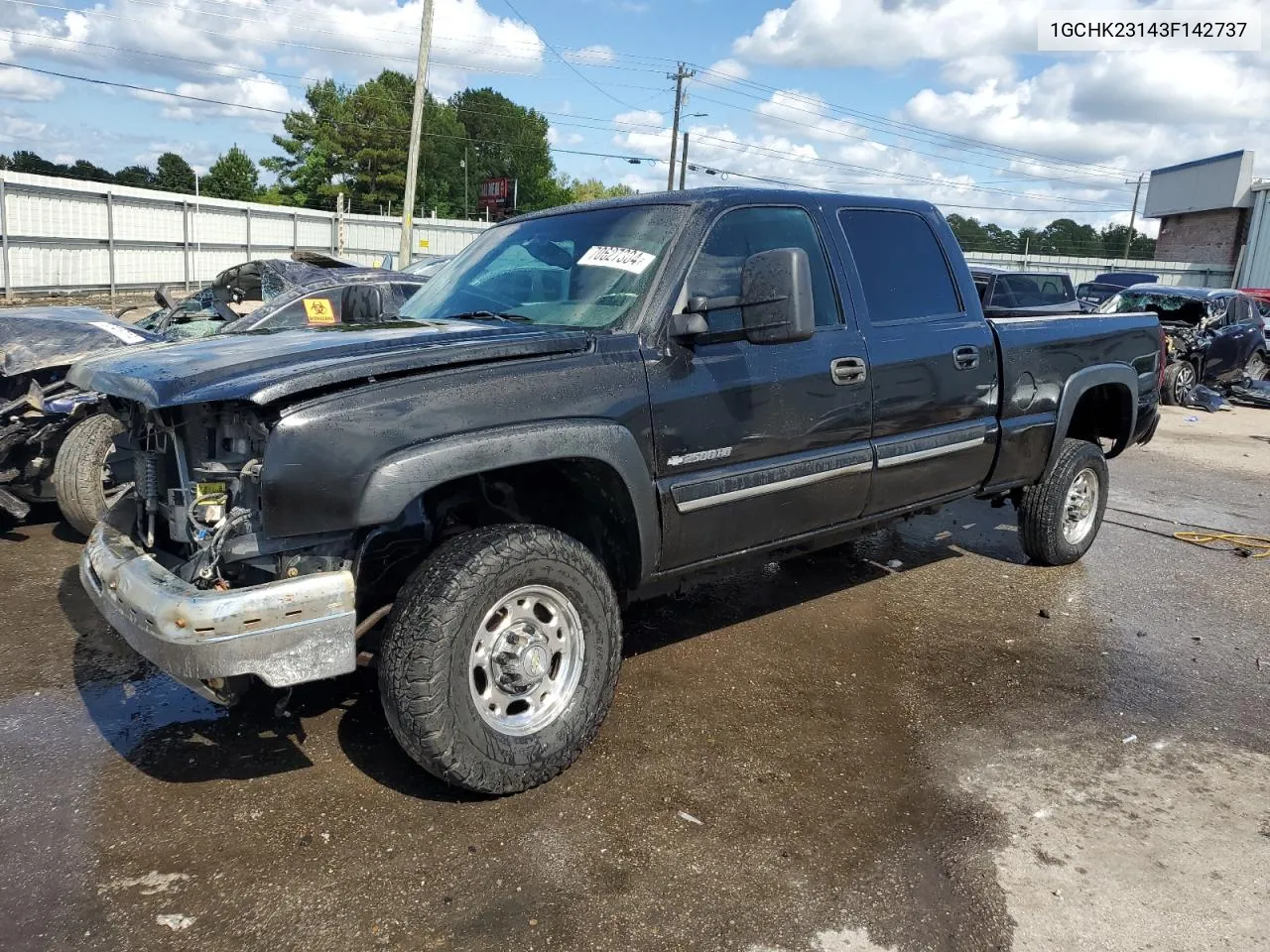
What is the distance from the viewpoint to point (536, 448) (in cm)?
296

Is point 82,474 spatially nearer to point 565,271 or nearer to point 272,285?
point 565,271

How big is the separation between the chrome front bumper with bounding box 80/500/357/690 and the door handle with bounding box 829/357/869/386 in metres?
2.15

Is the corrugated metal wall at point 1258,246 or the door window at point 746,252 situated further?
the corrugated metal wall at point 1258,246

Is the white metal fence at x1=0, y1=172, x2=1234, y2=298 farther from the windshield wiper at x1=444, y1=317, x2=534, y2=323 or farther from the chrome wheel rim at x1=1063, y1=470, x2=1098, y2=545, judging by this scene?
the windshield wiper at x1=444, y1=317, x2=534, y2=323

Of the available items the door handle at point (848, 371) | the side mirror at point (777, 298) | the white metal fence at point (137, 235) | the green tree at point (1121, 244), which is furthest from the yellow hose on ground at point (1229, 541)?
the green tree at point (1121, 244)

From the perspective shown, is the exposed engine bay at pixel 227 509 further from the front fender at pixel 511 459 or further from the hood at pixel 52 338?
the hood at pixel 52 338

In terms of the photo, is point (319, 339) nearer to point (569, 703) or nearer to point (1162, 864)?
point (569, 703)

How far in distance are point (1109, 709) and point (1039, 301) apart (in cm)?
585

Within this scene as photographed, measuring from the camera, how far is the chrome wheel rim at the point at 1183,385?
14781 mm

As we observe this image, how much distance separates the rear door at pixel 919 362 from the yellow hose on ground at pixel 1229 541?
291cm

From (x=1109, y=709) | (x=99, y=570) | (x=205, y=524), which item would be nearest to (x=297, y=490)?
(x=205, y=524)

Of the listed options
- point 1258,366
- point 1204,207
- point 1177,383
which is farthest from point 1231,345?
point 1204,207

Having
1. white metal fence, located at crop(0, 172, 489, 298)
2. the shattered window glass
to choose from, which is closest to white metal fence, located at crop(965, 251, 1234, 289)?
white metal fence, located at crop(0, 172, 489, 298)

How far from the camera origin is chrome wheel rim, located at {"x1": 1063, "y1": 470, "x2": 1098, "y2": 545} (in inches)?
227
